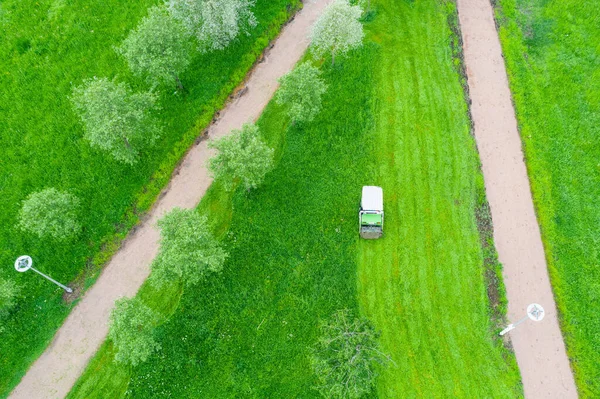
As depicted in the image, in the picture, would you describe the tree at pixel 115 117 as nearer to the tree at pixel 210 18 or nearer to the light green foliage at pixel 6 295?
the tree at pixel 210 18

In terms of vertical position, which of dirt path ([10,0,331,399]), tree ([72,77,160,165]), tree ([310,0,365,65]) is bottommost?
dirt path ([10,0,331,399])

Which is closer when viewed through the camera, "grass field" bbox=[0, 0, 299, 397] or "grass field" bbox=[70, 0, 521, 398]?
"grass field" bbox=[70, 0, 521, 398]

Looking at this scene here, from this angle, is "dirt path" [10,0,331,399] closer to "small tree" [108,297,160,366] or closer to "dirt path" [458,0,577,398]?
"small tree" [108,297,160,366]

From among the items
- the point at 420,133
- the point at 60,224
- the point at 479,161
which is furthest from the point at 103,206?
the point at 479,161

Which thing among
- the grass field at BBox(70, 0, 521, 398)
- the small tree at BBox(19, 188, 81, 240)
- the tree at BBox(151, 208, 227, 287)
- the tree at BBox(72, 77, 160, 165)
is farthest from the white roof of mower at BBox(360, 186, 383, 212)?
the small tree at BBox(19, 188, 81, 240)

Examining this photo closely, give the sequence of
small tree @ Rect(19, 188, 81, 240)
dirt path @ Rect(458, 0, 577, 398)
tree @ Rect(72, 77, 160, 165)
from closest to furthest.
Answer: dirt path @ Rect(458, 0, 577, 398) → small tree @ Rect(19, 188, 81, 240) → tree @ Rect(72, 77, 160, 165)

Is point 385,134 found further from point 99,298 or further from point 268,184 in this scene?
point 99,298

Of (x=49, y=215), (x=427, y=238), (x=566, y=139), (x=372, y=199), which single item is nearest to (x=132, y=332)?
(x=49, y=215)
